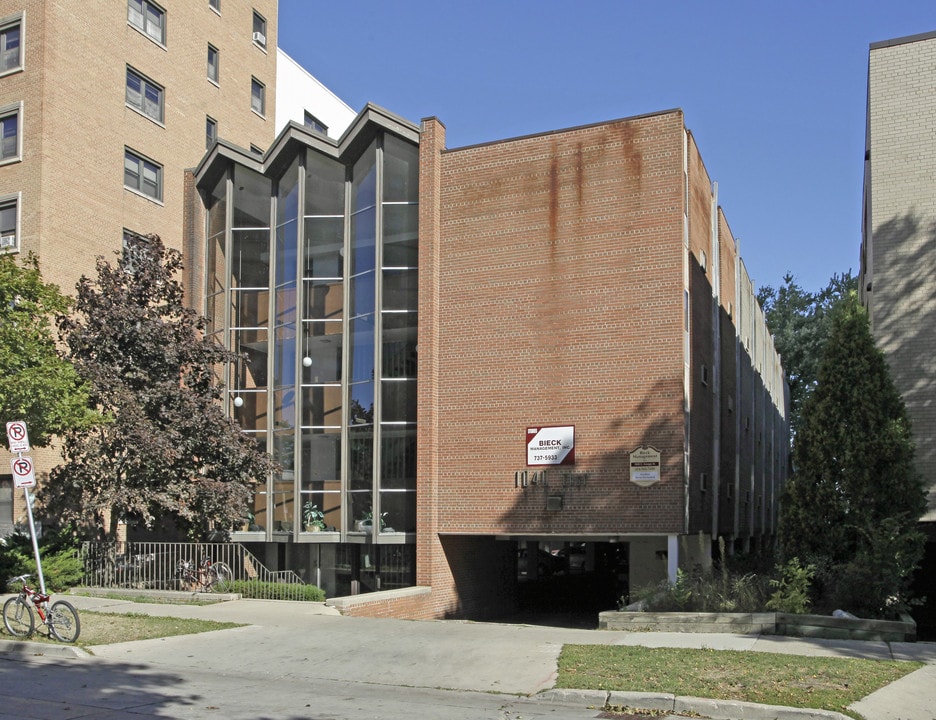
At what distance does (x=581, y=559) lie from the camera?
38219 millimetres

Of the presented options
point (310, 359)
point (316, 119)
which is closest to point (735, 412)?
point (310, 359)

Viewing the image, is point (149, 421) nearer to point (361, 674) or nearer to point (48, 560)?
point (48, 560)

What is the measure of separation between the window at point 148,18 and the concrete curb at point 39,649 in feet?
71.7

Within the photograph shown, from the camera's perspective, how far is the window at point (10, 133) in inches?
Result: 1057

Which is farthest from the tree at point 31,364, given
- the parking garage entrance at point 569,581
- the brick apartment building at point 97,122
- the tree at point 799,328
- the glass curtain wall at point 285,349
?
the tree at point 799,328

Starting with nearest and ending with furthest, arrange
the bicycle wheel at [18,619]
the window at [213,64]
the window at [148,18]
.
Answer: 1. the bicycle wheel at [18,619]
2. the window at [148,18]
3. the window at [213,64]

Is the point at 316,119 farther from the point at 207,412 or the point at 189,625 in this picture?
the point at 189,625

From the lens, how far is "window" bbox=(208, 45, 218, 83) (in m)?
34.0

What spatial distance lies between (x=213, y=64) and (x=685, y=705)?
2981cm

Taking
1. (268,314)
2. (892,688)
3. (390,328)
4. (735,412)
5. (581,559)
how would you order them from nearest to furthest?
(892,688), (390,328), (268,314), (735,412), (581,559)

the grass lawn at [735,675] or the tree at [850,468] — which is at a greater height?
the tree at [850,468]

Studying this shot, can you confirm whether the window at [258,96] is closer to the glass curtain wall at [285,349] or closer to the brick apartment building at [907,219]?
the glass curtain wall at [285,349]

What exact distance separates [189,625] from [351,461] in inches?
342

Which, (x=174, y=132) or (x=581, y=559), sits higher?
(x=174, y=132)
